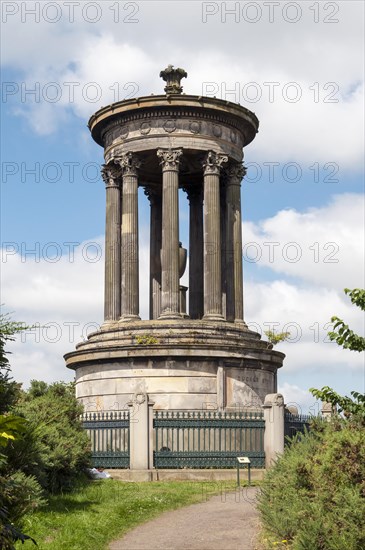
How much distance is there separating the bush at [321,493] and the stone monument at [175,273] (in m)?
16.1

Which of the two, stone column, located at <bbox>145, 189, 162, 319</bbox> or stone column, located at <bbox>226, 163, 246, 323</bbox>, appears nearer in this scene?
stone column, located at <bbox>226, 163, 246, 323</bbox>

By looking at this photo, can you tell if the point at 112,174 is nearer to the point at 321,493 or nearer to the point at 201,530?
the point at 201,530

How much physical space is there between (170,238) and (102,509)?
17.1 meters

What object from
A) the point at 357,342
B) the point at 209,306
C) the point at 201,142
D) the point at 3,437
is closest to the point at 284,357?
the point at 209,306

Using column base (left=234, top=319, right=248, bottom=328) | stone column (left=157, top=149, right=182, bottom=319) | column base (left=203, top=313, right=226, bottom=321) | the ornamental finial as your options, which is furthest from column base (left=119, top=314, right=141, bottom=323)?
the ornamental finial

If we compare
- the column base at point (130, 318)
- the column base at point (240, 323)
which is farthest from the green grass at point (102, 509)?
the column base at point (240, 323)

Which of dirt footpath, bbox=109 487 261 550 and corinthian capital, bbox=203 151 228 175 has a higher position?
corinthian capital, bbox=203 151 228 175

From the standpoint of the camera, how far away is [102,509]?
2041 centimetres

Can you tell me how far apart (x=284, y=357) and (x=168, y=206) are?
8033 mm

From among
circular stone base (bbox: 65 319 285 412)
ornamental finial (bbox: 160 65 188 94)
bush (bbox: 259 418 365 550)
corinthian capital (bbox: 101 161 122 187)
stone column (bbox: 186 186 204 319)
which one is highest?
ornamental finial (bbox: 160 65 188 94)

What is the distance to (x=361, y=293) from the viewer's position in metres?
17.8

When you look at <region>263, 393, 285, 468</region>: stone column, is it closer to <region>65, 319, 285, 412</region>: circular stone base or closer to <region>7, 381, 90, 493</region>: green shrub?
<region>65, 319, 285, 412</region>: circular stone base

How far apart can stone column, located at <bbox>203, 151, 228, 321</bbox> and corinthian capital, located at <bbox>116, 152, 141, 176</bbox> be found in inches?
116

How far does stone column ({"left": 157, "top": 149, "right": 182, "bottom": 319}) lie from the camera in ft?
117
